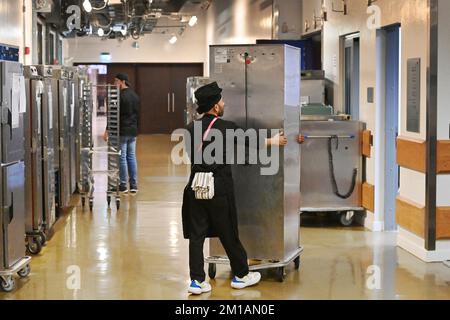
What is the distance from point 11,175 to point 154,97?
1786cm

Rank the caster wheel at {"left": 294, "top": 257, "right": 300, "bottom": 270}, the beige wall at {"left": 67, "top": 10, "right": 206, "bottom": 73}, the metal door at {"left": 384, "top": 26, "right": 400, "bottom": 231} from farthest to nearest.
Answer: the beige wall at {"left": 67, "top": 10, "right": 206, "bottom": 73} < the metal door at {"left": 384, "top": 26, "right": 400, "bottom": 231} < the caster wheel at {"left": 294, "top": 257, "right": 300, "bottom": 270}

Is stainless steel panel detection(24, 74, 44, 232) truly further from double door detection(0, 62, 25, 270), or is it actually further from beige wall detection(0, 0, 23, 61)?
beige wall detection(0, 0, 23, 61)

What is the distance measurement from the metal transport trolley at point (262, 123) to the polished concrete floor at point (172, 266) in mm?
270

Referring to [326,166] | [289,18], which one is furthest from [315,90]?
[289,18]

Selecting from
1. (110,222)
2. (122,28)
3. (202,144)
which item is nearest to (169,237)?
(110,222)

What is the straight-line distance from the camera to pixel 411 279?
5.93 m

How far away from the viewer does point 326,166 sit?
8.38m

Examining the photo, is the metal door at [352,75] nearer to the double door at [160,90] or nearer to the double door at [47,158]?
the double door at [47,158]

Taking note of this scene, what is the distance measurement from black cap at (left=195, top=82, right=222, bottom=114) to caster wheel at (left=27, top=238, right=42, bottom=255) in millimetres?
2371

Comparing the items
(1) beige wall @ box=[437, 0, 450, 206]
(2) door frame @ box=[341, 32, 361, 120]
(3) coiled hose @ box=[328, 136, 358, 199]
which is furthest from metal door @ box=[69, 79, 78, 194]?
(1) beige wall @ box=[437, 0, 450, 206]

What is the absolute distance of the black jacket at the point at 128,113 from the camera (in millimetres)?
10266

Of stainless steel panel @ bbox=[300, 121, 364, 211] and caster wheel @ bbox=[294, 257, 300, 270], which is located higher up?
stainless steel panel @ bbox=[300, 121, 364, 211]

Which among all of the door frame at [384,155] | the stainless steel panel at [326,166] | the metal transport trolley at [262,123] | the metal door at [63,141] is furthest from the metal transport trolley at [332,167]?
the metal door at [63,141]

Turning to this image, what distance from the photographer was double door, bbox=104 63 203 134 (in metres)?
23.2
